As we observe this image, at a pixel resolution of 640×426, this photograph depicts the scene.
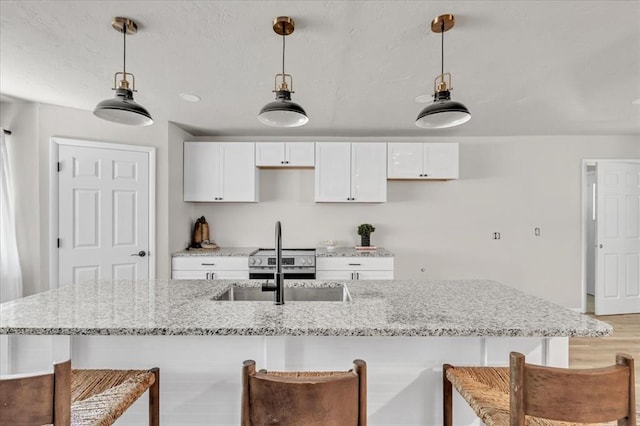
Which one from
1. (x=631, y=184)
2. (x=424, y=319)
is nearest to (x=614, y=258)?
(x=631, y=184)

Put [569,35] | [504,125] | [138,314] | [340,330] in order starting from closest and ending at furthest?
[340,330], [138,314], [569,35], [504,125]

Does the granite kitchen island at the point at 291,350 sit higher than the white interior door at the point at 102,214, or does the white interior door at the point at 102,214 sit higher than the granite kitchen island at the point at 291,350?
the white interior door at the point at 102,214

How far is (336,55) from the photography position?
2.10 meters

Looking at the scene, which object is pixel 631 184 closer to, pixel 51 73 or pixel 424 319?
pixel 424 319

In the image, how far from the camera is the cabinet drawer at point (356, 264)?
364 centimetres

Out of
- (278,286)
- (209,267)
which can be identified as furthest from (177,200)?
(278,286)

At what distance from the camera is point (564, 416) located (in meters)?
0.90

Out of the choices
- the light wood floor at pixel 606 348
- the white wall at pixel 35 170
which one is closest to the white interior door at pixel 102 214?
the white wall at pixel 35 170

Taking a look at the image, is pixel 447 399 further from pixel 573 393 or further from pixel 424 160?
pixel 424 160

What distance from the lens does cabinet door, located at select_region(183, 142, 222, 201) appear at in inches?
152

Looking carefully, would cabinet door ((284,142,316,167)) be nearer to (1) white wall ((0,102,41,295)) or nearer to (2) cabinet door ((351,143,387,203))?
(2) cabinet door ((351,143,387,203))

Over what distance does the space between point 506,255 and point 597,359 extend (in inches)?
58.9

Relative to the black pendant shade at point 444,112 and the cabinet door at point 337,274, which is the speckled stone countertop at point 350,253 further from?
the black pendant shade at point 444,112

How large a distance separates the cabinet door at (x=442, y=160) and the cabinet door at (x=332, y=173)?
96cm
